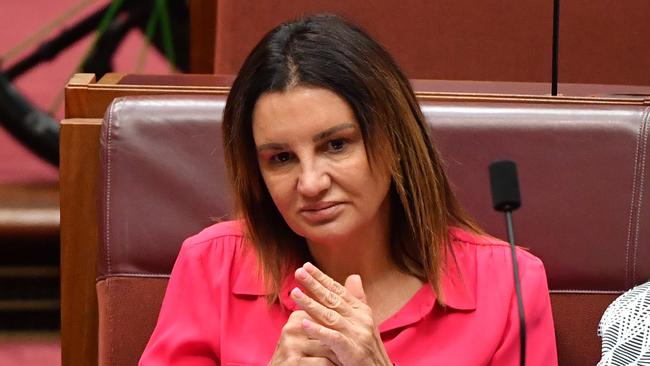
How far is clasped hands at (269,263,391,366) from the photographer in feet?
3.19

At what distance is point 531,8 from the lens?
1882mm

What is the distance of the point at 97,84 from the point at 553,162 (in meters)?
0.54

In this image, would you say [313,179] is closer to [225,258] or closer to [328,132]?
[328,132]

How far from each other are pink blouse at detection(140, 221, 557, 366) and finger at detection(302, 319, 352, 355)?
0.14 m

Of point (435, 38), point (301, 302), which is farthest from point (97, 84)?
point (435, 38)

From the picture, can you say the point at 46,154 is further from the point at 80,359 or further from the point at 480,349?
the point at 480,349

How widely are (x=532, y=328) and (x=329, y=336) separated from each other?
0.24 meters

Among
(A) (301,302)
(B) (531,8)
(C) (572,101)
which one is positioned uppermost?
(B) (531,8)

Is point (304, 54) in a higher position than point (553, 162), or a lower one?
higher

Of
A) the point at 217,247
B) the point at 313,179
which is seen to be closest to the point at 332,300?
the point at 313,179

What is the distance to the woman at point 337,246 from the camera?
1035 mm

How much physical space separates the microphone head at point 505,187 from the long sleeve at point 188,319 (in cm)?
47

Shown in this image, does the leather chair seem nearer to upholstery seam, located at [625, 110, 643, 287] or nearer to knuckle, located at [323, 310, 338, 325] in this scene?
upholstery seam, located at [625, 110, 643, 287]

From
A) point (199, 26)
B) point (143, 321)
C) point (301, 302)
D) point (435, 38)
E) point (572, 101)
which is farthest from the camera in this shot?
point (199, 26)
